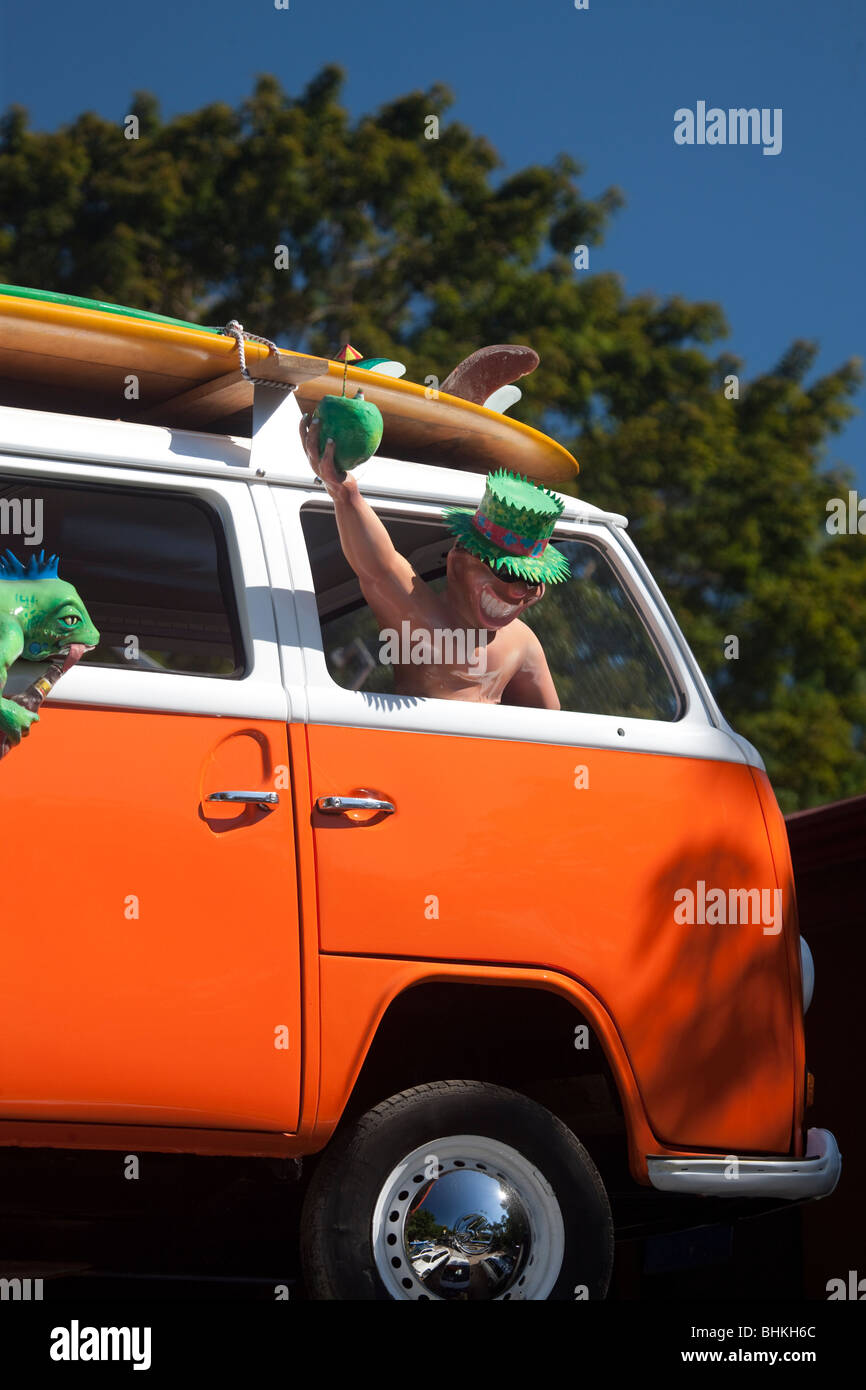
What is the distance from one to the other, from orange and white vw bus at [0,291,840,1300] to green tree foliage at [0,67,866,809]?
13.1 metres

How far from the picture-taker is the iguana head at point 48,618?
11.3ft

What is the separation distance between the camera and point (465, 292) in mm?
18125

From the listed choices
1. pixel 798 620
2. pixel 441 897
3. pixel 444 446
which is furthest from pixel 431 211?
pixel 441 897

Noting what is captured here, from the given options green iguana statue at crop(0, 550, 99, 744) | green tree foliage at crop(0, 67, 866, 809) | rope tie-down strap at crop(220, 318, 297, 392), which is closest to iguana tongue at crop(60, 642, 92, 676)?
green iguana statue at crop(0, 550, 99, 744)

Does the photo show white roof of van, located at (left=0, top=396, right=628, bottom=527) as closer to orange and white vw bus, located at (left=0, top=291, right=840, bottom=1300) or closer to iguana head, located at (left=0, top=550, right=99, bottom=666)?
orange and white vw bus, located at (left=0, top=291, right=840, bottom=1300)

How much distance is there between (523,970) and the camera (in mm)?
3785

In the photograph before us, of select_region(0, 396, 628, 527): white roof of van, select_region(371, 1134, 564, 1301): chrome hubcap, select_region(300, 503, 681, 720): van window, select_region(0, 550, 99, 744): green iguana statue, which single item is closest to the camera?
select_region(0, 550, 99, 744): green iguana statue

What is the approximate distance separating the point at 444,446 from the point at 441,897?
1548 mm

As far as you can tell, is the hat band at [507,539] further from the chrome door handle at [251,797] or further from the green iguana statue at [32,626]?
the green iguana statue at [32,626]

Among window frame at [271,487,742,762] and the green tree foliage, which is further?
the green tree foliage

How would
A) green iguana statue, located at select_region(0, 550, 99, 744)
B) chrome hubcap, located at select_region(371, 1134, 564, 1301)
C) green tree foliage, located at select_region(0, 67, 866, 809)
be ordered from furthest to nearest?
green tree foliage, located at select_region(0, 67, 866, 809) → chrome hubcap, located at select_region(371, 1134, 564, 1301) → green iguana statue, located at select_region(0, 550, 99, 744)

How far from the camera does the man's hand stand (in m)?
3.90

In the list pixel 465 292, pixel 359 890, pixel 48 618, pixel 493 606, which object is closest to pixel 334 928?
pixel 359 890

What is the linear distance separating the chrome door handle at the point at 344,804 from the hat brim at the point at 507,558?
30.4 inches
